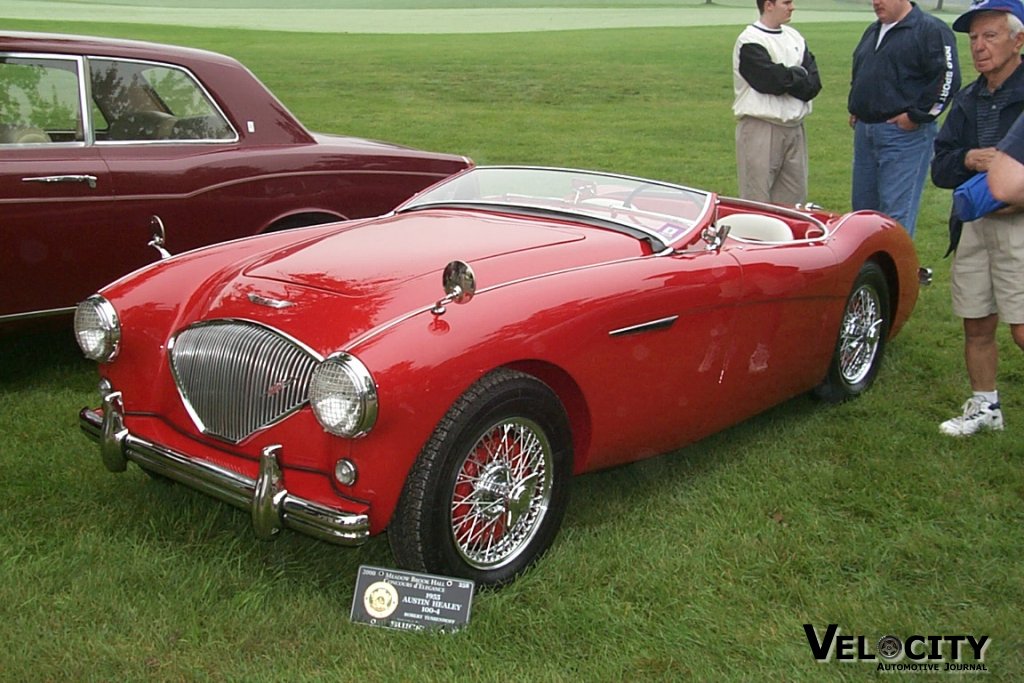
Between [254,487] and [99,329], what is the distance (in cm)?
100

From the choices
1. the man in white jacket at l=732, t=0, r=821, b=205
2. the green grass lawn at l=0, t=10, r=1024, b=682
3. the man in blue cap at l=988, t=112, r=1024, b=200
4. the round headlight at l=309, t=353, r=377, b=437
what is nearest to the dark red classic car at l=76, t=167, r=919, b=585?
the round headlight at l=309, t=353, r=377, b=437

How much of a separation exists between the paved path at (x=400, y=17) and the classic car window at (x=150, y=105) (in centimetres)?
2769

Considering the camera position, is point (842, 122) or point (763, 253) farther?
point (842, 122)

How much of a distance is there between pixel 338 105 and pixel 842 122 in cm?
864

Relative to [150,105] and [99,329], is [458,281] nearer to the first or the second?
[99,329]

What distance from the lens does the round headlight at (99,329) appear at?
11.8ft

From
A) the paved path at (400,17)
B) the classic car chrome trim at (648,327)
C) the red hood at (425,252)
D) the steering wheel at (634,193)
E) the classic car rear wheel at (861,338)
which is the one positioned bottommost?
the paved path at (400,17)

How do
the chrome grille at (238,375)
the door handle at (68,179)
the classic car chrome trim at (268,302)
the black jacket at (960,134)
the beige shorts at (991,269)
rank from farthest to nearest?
the door handle at (68,179)
the black jacket at (960,134)
the beige shorts at (991,269)
the classic car chrome trim at (268,302)
the chrome grille at (238,375)

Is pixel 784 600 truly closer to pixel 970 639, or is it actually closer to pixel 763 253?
pixel 970 639

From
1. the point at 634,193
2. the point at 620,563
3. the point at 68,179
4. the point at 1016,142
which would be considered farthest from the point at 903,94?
the point at 68,179

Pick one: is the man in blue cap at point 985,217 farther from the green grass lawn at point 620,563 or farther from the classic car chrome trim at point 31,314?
the classic car chrome trim at point 31,314

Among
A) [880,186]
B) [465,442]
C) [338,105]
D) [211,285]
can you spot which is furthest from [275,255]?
[338,105]

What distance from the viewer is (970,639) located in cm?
306

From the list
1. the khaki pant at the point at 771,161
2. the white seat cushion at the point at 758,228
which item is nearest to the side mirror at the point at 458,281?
the white seat cushion at the point at 758,228
